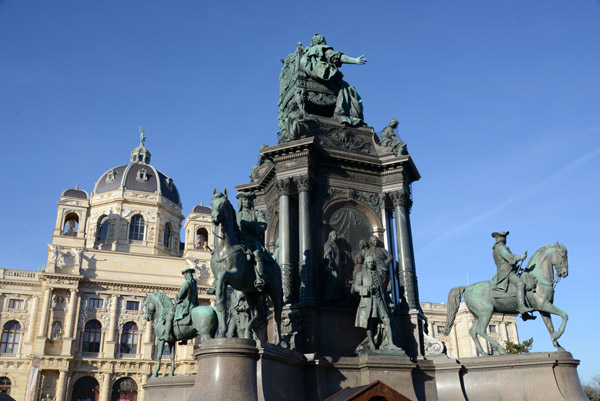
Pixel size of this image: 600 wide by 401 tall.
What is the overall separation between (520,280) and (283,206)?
233 inches

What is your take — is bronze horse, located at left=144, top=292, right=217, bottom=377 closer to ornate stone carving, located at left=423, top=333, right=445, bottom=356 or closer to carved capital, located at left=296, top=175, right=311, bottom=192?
carved capital, located at left=296, top=175, right=311, bottom=192

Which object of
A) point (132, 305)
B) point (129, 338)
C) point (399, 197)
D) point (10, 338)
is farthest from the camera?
point (132, 305)

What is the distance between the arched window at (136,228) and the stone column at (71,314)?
13.4 meters

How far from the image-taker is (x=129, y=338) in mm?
61312

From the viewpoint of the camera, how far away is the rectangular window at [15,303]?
2340 inches

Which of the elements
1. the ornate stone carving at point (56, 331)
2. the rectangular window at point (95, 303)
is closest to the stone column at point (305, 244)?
the ornate stone carving at point (56, 331)

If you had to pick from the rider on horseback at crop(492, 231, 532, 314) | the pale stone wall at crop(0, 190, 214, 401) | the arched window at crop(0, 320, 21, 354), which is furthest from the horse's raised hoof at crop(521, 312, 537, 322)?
the arched window at crop(0, 320, 21, 354)

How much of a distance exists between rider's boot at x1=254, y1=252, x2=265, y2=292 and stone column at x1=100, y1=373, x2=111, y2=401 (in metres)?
53.0

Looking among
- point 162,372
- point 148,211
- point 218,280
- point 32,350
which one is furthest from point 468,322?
point 218,280

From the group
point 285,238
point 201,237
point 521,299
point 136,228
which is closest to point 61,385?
point 136,228

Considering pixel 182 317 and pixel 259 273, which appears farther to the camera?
pixel 182 317

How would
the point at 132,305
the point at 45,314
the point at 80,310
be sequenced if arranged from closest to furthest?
1. the point at 45,314
2. the point at 80,310
3. the point at 132,305

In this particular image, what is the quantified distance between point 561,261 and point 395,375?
4.85 m

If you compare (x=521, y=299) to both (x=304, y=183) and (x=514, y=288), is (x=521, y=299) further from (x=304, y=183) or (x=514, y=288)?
(x=304, y=183)
